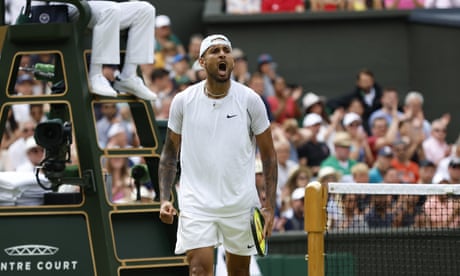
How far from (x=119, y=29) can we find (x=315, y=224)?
2311mm

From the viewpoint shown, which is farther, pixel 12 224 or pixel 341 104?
pixel 341 104

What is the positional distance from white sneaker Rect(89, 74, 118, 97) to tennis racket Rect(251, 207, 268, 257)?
175 cm

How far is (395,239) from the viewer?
12.1m

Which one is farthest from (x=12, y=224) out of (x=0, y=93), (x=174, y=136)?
(x=174, y=136)

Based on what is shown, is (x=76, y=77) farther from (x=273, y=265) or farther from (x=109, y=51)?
(x=273, y=265)

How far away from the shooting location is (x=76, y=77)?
1029cm

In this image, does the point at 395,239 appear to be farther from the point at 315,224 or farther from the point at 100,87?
the point at 100,87

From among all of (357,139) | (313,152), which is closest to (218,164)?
(313,152)

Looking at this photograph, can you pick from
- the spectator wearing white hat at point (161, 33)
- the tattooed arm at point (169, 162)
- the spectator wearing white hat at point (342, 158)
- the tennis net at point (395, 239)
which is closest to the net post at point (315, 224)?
the tennis net at point (395, 239)

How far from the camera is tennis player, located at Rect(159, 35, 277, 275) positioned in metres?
9.26

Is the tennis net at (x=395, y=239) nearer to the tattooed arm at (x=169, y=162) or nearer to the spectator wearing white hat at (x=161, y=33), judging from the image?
the tattooed arm at (x=169, y=162)

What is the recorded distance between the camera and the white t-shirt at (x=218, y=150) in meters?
9.28

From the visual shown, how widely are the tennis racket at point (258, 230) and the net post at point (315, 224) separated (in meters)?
0.77

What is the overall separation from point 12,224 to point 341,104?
9423mm
